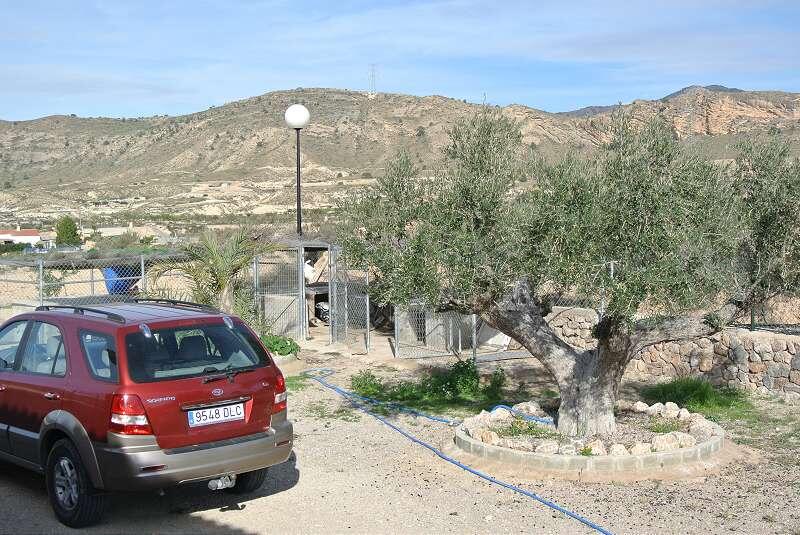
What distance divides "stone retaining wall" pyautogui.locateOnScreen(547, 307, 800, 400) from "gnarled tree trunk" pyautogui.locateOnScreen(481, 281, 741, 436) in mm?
3578

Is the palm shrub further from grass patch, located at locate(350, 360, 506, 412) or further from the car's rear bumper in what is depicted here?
the car's rear bumper

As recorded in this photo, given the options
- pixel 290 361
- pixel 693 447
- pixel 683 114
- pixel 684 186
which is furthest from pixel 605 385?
pixel 683 114

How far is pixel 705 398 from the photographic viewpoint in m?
11.6

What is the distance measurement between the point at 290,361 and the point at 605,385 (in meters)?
6.70

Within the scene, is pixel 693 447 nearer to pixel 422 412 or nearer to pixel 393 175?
pixel 422 412

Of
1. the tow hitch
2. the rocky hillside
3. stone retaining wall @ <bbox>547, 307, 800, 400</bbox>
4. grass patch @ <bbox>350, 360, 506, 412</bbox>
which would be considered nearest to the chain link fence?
grass patch @ <bbox>350, 360, 506, 412</bbox>

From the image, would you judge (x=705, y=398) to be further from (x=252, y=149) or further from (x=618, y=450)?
(x=252, y=149)

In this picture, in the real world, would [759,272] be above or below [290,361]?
above

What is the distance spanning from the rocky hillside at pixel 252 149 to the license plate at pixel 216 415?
142ft

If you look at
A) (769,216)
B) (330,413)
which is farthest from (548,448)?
(330,413)

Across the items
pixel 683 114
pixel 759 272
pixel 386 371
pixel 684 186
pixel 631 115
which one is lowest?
pixel 386 371

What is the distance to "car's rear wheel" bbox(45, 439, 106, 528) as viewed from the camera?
21.3ft

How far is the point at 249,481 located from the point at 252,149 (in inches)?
2645

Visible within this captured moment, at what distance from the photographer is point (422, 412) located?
36.9 feet
